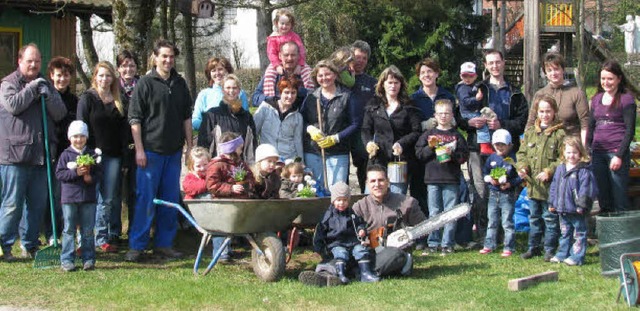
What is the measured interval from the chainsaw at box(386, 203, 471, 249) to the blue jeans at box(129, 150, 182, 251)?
2.31 m

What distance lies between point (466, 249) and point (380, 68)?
1960 cm

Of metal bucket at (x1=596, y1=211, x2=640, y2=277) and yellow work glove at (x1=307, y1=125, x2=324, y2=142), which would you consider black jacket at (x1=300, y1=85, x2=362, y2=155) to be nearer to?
yellow work glove at (x1=307, y1=125, x2=324, y2=142)

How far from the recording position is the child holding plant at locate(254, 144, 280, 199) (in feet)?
25.6


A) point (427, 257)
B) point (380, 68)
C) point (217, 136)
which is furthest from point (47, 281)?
point (380, 68)

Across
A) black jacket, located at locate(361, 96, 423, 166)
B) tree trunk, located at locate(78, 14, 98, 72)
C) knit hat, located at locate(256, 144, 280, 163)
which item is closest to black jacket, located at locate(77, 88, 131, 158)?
knit hat, located at locate(256, 144, 280, 163)

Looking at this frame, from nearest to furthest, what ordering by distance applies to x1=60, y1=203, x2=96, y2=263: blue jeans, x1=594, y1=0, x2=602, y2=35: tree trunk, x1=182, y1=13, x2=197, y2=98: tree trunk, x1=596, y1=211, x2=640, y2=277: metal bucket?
x1=596, y1=211, x2=640, y2=277: metal bucket, x1=60, y1=203, x2=96, y2=263: blue jeans, x1=182, y1=13, x2=197, y2=98: tree trunk, x1=594, y1=0, x2=602, y2=35: tree trunk

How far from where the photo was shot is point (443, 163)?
28.6 feet

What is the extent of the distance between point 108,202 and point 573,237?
4.40 meters

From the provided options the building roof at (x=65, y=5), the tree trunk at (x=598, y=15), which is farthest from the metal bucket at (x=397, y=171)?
the tree trunk at (x=598, y=15)

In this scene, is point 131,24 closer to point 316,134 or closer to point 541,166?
point 316,134

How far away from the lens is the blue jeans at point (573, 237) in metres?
8.01

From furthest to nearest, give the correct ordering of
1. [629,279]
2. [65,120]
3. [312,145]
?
[312,145]
[65,120]
[629,279]

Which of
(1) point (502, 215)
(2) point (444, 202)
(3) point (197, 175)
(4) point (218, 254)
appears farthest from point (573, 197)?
(3) point (197, 175)

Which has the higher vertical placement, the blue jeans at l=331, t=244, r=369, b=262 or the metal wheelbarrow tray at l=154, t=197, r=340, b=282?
the metal wheelbarrow tray at l=154, t=197, r=340, b=282
